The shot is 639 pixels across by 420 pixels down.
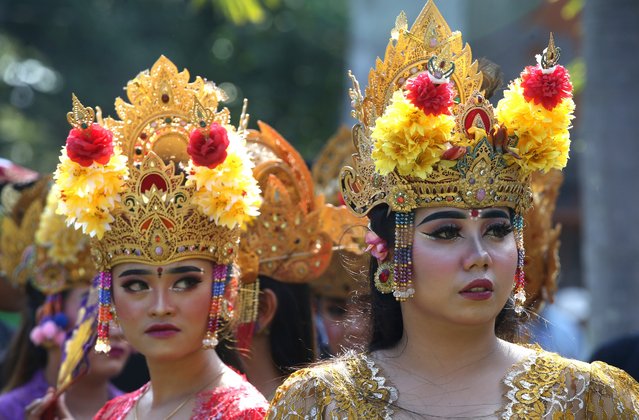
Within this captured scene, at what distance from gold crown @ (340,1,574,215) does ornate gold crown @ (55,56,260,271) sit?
30.8 inches

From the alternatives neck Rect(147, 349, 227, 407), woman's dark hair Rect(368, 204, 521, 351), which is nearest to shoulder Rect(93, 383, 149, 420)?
neck Rect(147, 349, 227, 407)

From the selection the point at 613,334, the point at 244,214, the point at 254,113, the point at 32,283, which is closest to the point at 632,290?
the point at 613,334

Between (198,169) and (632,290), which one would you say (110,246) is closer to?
(198,169)

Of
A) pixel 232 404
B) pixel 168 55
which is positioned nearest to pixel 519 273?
pixel 232 404

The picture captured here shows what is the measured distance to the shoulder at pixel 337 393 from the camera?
3711 mm

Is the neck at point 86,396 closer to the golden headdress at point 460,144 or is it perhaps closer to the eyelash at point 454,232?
the golden headdress at point 460,144

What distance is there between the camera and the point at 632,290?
664 centimetres

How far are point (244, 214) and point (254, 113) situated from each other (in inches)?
434

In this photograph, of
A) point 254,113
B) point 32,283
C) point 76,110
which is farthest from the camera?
point 254,113

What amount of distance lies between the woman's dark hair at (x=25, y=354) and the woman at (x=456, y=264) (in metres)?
2.94

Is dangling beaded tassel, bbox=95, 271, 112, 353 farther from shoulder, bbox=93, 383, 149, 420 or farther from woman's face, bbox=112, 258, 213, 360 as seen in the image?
shoulder, bbox=93, 383, 149, 420

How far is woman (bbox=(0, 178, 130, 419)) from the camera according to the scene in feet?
19.5

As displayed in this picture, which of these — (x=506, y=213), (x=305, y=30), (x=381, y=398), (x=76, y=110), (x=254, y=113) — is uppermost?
(x=305, y=30)

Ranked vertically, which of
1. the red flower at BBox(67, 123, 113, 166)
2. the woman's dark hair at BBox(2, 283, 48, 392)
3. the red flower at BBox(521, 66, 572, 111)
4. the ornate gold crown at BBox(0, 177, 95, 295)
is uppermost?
the red flower at BBox(521, 66, 572, 111)
